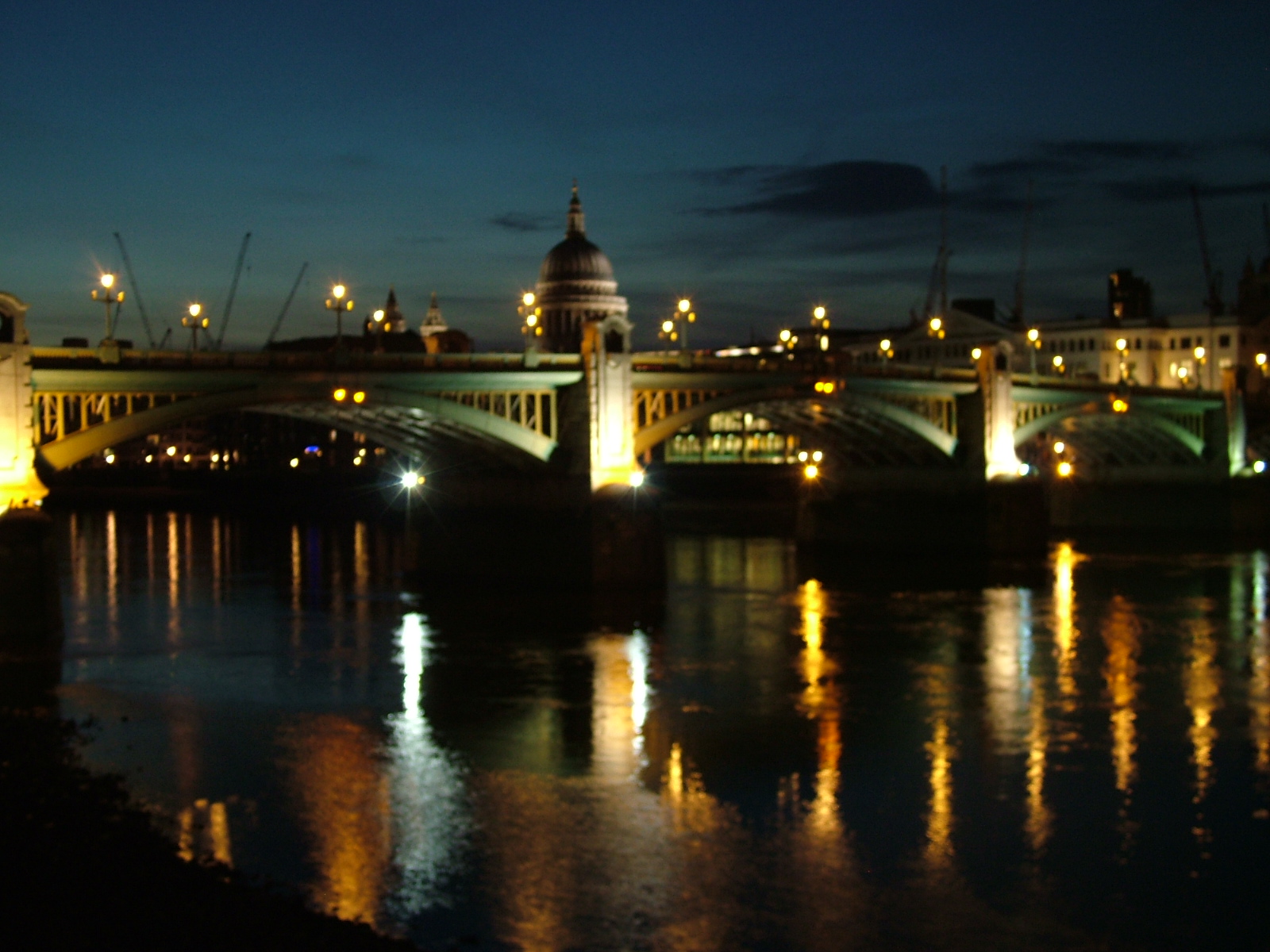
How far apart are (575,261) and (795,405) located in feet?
265

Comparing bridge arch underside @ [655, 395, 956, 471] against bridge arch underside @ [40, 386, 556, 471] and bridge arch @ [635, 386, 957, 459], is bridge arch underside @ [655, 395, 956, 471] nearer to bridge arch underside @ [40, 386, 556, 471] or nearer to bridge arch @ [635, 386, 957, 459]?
bridge arch @ [635, 386, 957, 459]

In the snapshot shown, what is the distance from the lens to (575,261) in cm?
13562

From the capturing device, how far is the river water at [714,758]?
17781 mm

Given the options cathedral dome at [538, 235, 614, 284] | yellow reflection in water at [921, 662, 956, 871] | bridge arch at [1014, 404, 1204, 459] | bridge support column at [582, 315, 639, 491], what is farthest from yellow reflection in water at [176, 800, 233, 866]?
cathedral dome at [538, 235, 614, 284]

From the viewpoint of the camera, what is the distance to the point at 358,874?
1880 centimetres

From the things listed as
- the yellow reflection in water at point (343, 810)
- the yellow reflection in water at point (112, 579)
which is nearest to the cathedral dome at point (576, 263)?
the yellow reflection in water at point (112, 579)

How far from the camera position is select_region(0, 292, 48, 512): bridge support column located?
34531 mm

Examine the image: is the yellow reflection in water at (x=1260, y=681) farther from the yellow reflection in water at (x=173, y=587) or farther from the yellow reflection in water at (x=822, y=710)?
the yellow reflection in water at (x=173, y=587)

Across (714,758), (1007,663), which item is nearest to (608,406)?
(1007,663)

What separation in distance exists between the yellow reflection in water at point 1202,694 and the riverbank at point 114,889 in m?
14.4

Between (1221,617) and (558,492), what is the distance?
1986 cm

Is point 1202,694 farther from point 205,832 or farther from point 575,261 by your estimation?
point 575,261

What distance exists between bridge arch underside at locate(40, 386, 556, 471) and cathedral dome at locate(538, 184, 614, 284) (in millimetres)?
86981

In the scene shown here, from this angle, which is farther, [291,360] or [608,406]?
[608,406]
